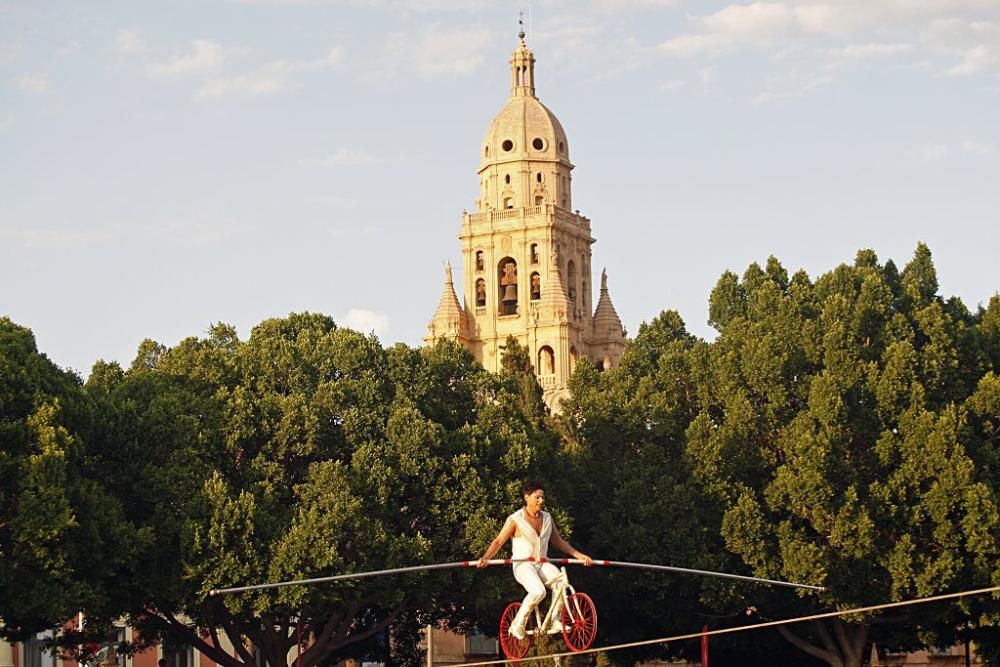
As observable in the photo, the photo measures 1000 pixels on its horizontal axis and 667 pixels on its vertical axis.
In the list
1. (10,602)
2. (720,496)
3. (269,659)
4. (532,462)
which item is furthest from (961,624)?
(10,602)

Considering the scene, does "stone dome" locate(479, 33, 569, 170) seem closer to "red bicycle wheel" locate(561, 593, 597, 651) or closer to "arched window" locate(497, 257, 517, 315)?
"arched window" locate(497, 257, 517, 315)

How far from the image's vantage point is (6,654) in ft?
230

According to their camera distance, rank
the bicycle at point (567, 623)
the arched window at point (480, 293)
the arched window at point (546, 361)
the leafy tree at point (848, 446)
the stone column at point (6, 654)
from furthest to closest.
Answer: the arched window at point (480, 293), the arched window at point (546, 361), the stone column at point (6, 654), the leafy tree at point (848, 446), the bicycle at point (567, 623)

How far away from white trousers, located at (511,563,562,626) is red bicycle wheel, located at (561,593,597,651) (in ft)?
1.12

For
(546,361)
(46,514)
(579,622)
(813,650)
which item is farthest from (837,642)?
(546,361)

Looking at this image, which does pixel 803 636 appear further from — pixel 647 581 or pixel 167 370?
pixel 167 370

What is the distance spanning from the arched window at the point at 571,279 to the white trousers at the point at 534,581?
9771 centimetres

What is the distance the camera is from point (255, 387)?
6316 centimetres

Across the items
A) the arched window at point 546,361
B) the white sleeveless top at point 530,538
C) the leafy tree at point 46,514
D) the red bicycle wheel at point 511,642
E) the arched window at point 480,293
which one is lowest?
the red bicycle wheel at point 511,642

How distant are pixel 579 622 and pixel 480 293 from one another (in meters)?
97.0

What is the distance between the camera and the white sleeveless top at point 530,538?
3059 cm

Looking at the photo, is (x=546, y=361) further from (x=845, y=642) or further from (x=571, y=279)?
(x=845, y=642)

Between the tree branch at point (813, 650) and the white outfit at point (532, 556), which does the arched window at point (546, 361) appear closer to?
the tree branch at point (813, 650)

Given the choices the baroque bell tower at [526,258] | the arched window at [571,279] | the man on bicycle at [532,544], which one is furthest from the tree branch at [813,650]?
the arched window at [571,279]
